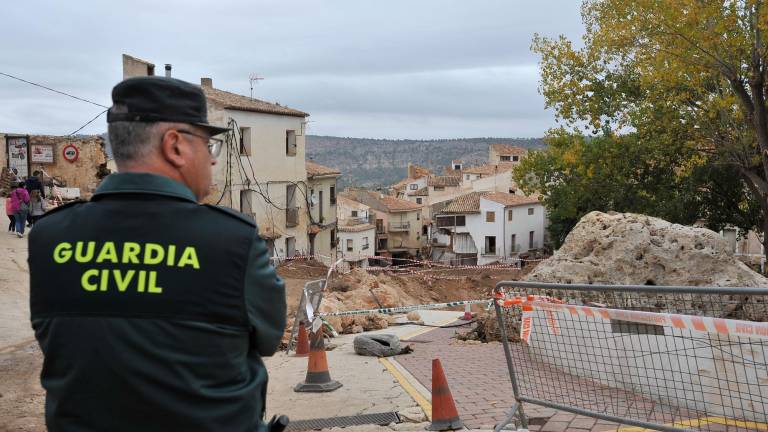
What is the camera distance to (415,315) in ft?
53.6

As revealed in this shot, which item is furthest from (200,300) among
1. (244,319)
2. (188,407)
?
(188,407)

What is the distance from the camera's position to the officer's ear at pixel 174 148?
7.63ft

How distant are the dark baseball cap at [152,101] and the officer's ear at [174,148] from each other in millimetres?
46

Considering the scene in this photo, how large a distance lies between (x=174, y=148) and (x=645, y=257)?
10.8m

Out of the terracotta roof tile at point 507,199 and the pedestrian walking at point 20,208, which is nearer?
the pedestrian walking at point 20,208

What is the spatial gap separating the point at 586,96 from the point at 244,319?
2477cm

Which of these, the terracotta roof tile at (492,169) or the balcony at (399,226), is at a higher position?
the terracotta roof tile at (492,169)

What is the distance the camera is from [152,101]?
2311 mm

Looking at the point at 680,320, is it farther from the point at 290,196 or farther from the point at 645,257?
the point at 290,196

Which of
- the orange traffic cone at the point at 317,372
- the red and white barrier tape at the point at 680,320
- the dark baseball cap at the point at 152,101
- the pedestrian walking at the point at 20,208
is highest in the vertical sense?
the dark baseball cap at the point at 152,101

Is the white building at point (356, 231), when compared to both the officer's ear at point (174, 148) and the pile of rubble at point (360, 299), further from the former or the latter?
the officer's ear at point (174, 148)

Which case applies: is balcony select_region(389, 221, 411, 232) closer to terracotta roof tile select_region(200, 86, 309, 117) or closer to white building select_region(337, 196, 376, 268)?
white building select_region(337, 196, 376, 268)

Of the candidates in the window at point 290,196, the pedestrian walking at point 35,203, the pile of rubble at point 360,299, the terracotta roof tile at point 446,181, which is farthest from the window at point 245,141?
the terracotta roof tile at point 446,181

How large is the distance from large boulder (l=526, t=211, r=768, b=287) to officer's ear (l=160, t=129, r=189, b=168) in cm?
1041
